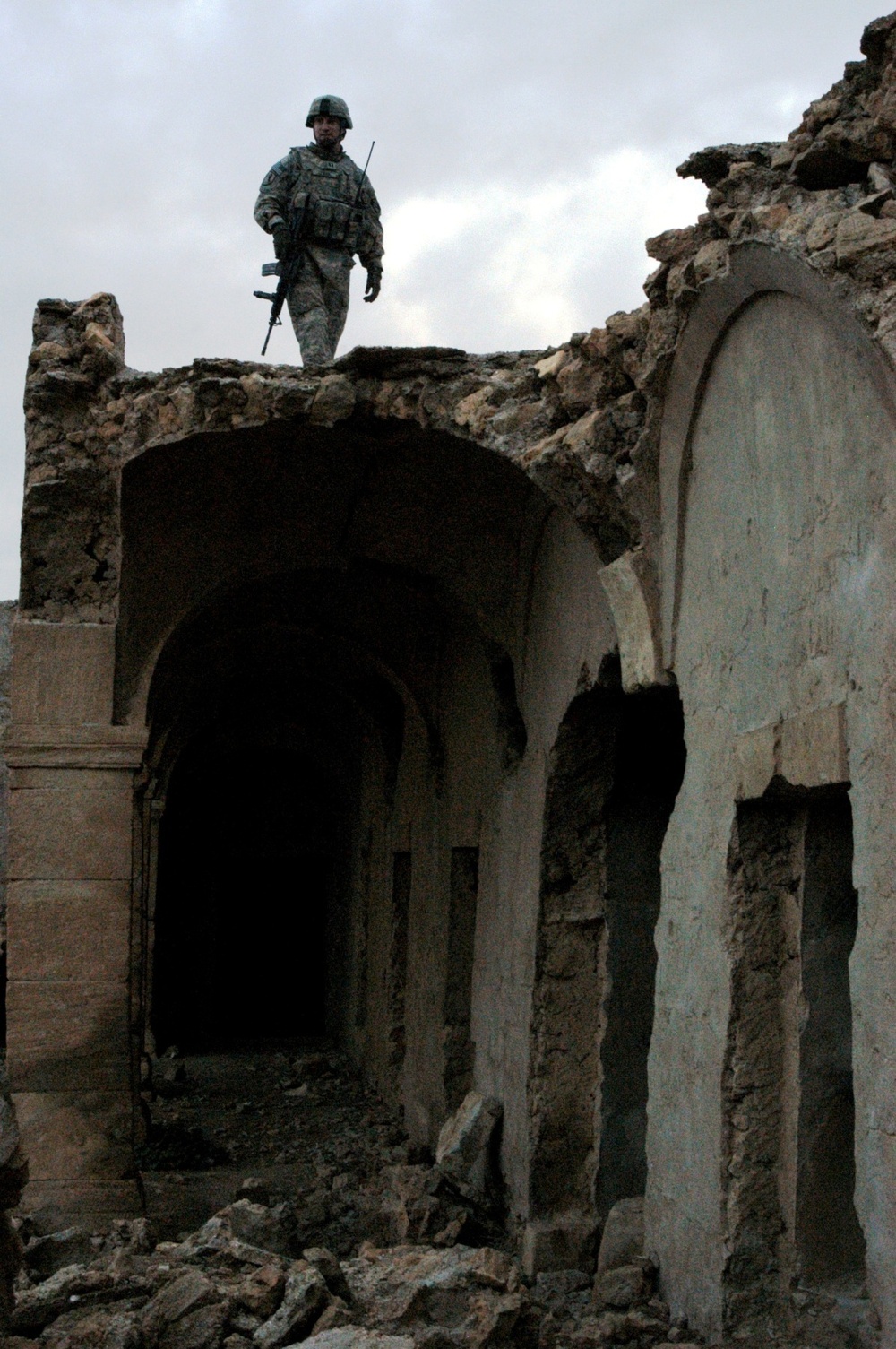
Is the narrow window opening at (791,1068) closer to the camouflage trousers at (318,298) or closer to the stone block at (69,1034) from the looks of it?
the stone block at (69,1034)

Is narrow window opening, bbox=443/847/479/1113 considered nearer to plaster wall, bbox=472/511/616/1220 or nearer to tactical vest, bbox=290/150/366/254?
plaster wall, bbox=472/511/616/1220

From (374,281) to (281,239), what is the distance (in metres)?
0.75

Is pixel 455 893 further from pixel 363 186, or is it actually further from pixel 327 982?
pixel 327 982

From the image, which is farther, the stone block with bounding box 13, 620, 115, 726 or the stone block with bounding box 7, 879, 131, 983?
the stone block with bounding box 13, 620, 115, 726

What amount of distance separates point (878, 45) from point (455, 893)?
6.79 m

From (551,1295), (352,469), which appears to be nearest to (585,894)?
(551,1295)

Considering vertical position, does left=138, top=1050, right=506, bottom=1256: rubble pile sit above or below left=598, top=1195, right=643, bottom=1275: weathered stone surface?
below

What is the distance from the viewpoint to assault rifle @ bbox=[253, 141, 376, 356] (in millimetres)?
11414

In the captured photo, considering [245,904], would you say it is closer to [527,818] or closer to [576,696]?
[527,818]

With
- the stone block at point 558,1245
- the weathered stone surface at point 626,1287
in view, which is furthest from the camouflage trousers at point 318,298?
the weathered stone surface at point 626,1287

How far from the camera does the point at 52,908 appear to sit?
9.20m

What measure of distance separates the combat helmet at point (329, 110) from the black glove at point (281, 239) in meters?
0.86

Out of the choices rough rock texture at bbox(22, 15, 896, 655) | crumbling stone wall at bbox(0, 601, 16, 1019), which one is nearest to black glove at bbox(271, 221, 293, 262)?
rough rock texture at bbox(22, 15, 896, 655)

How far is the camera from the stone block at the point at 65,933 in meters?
9.14
